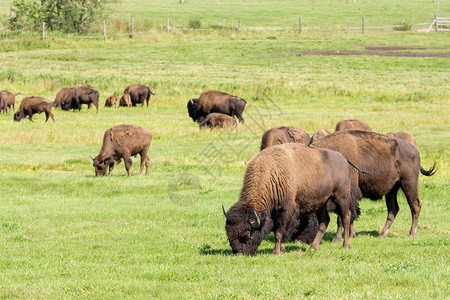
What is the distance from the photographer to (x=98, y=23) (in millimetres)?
76812

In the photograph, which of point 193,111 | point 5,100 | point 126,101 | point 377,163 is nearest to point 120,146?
point 377,163

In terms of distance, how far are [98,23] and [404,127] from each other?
2099 inches

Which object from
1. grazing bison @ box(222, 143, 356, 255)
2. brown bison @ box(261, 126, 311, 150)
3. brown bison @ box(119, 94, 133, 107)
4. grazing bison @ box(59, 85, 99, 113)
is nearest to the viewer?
grazing bison @ box(222, 143, 356, 255)

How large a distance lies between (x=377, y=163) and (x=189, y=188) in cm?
741

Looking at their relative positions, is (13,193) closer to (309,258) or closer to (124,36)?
(309,258)

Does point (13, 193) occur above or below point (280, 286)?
below

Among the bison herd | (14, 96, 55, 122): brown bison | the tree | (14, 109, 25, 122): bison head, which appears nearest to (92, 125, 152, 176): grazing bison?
the bison herd

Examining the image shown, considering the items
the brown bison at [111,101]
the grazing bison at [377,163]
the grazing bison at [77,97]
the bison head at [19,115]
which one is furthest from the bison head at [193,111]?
the grazing bison at [377,163]

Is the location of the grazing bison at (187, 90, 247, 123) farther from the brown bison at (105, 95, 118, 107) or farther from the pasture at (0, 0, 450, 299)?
the brown bison at (105, 95, 118, 107)

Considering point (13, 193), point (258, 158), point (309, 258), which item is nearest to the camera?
point (309, 258)

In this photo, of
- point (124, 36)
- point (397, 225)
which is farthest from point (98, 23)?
point (397, 225)

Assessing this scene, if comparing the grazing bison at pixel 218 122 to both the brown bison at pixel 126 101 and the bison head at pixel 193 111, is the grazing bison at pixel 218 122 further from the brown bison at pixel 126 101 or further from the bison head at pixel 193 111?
the brown bison at pixel 126 101

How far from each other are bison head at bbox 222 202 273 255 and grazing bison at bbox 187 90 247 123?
79.1ft

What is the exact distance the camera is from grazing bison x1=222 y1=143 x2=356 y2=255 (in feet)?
33.3
